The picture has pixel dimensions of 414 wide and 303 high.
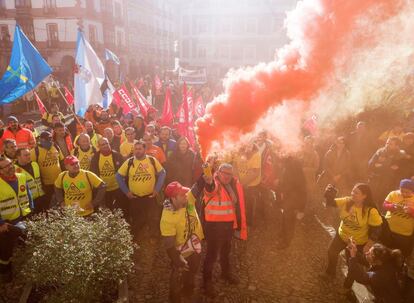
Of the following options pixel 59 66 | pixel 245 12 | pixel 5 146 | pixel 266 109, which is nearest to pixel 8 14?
pixel 59 66

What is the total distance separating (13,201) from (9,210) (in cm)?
15

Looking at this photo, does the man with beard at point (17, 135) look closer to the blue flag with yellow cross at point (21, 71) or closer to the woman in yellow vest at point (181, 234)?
the blue flag with yellow cross at point (21, 71)

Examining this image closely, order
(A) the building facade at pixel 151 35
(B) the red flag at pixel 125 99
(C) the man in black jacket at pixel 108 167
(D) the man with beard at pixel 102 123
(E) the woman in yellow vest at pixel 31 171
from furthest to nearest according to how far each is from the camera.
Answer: (A) the building facade at pixel 151 35, (B) the red flag at pixel 125 99, (D) the man with beard at pixel 102 123, (C) the man in black jacket at pixel 108 167, (E) the woman in yellow vest at pixel 31 171

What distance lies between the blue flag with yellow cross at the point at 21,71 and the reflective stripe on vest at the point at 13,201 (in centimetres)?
309

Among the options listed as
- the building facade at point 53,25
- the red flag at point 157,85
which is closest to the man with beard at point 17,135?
the red flag at point 157,85

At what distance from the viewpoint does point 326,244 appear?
270 inches

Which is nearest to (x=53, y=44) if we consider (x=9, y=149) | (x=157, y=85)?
(x=157, y=85)

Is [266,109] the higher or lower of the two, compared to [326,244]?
higher

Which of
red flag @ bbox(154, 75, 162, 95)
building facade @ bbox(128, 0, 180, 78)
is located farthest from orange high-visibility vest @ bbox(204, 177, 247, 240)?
building facade @ bbox(128, 0, 180, 78)

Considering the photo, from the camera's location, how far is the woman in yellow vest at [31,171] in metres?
6.15

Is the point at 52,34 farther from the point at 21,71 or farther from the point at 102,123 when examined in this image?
the point at 21,71

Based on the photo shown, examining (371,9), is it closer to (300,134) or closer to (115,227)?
(300,134)

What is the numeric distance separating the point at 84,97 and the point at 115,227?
600 centimetres

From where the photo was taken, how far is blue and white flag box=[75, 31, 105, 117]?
982 centimetres
